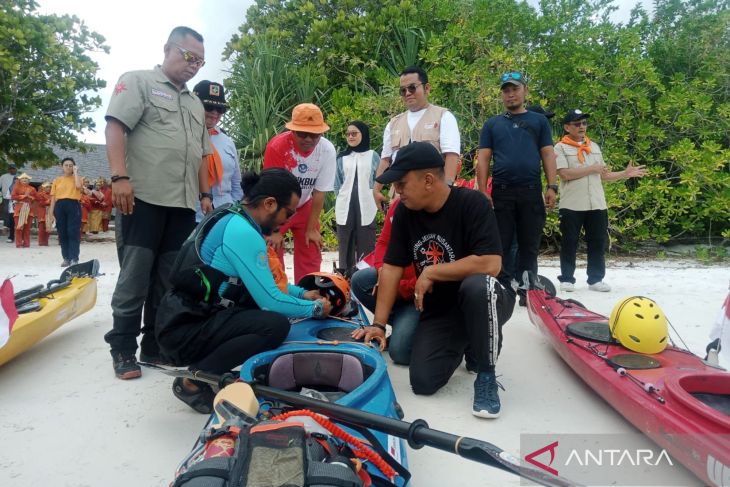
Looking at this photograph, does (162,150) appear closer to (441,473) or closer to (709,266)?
(441,473)

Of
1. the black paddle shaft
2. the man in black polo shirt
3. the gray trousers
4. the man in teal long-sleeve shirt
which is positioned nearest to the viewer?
the black paddle shaft

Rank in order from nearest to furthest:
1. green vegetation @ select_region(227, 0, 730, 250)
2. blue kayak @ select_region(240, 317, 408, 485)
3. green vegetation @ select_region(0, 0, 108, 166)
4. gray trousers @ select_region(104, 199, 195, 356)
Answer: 1. blue kayak @ select_region(240, 317, 408, 485)
2. gray trousers @ select_region(104, 199, 195, 356)
3. green vegetation @ select_region(227, 0, 730, 250)
4. green vegetation @ select_region(0, 0, 108, 166)

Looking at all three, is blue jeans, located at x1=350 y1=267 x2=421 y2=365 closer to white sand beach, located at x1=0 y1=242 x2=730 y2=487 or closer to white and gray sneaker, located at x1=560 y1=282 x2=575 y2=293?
white sand beach, located at x1=0 y1=242 x2=730 y2=487

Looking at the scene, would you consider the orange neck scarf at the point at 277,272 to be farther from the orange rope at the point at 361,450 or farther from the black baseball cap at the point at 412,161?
the orange rope at the point at 361,450

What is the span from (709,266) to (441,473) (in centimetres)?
645

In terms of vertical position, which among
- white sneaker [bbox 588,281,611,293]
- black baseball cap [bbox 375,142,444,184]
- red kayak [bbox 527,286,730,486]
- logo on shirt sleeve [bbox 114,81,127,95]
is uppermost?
logo on shirt sleeve [bbox 114,81,127,95]

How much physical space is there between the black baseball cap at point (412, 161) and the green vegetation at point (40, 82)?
1131 cm

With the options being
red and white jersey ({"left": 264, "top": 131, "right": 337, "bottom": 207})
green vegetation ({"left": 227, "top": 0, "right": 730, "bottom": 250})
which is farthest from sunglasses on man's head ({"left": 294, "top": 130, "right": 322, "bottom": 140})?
green vegetation ({"left": 227, "top": 0, "right": 730, "bottom": 250})

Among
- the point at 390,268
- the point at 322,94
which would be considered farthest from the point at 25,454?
the point at 322,94

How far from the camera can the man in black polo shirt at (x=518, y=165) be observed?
4.23 m

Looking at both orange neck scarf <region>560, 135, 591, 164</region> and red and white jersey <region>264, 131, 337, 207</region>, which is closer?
red and white jersey <region>264, 131, 337, 207</region>

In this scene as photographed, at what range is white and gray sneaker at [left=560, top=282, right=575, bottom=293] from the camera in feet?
17.2

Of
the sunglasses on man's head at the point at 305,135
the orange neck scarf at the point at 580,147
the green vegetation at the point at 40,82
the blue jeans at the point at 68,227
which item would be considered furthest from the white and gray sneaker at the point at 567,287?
the green vegetation at the point at 40,82

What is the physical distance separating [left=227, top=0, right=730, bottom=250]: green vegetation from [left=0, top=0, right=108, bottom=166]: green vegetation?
16.3 feet
